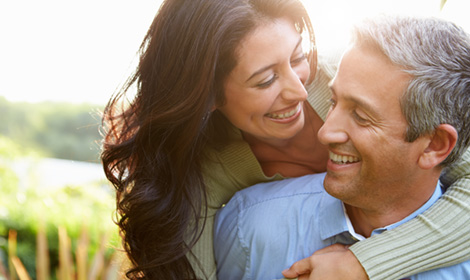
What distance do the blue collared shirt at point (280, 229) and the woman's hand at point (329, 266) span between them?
7 cm

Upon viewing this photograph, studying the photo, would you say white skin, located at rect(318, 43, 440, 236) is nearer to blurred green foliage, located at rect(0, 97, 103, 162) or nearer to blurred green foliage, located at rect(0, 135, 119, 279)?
blurred green foliage, located at rect(0, 135, 119, 279)

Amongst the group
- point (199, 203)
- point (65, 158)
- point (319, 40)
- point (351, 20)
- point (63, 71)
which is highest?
point (351, 20)

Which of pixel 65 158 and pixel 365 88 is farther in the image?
pixel 65 158

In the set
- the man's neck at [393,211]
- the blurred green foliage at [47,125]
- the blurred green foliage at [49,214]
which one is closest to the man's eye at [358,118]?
the man's neck at [393,211]

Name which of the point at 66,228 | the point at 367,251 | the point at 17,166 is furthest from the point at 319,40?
the point at 17,166

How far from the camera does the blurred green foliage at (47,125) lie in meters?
6.80

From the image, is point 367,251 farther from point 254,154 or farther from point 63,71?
point 63,71

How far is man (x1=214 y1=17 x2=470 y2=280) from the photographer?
5.58 feet

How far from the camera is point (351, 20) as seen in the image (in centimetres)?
195

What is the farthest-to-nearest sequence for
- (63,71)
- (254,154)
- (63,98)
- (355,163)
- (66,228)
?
(63,98) < (63,71) < (66,228) < (254,154) < (355,163)

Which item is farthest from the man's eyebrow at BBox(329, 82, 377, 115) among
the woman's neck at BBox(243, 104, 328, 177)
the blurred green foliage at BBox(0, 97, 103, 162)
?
the blurred green foliage at BBox(0, 97, 103, 162)

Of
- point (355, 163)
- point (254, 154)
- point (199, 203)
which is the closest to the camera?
point (355, 163)

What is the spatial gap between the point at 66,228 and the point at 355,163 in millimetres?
2447

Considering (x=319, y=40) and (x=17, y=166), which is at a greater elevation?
(x=319, y=40)
